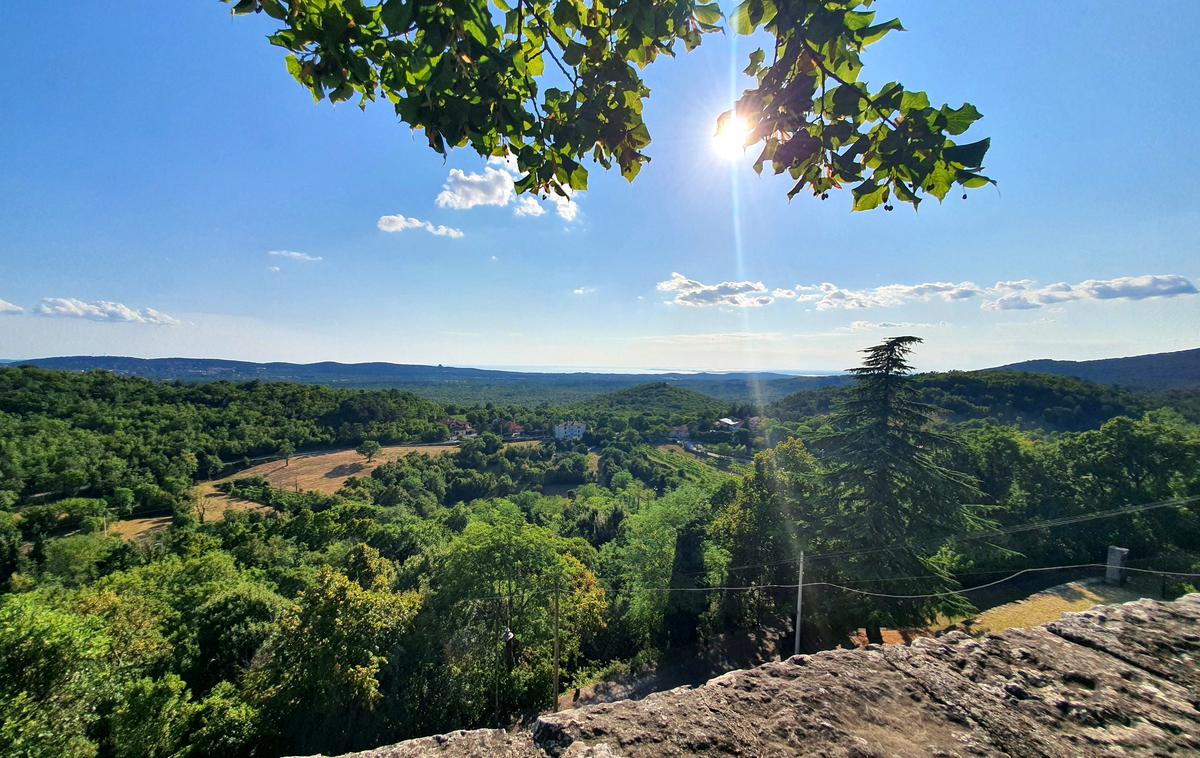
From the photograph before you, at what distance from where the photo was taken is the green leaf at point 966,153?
4.40 feet

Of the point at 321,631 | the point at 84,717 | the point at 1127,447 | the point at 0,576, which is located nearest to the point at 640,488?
the point at 1127,447

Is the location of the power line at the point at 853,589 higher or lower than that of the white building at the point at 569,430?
higher

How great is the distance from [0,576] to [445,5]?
50067mm

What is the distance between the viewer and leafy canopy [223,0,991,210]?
1.41 m

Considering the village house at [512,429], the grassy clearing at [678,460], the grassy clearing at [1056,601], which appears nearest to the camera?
the grassy clearing at [1056,601]

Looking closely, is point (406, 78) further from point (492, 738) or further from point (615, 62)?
point (492, 738)

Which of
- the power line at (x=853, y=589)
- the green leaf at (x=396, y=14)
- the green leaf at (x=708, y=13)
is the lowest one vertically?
the power line at (x=853, y=589)

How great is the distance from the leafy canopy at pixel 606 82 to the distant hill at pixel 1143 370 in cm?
8897

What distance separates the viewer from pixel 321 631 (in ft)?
38.5

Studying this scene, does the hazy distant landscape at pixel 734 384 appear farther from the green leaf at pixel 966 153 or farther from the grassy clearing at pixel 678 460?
the green leaf at pixel 966 153

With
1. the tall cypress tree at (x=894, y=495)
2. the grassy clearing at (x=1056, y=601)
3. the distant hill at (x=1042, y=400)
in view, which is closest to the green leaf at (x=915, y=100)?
the tall cypress tree at (x=894, y=495)

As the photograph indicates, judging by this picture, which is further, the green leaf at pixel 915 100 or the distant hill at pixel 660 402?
the distant hill at pixel 660 402

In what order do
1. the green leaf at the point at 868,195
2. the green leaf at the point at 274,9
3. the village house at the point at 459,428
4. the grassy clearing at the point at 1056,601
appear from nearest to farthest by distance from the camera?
1. the green leaf at the point at 274,9
2. the green leaf at the point at 868,195
3. the grassy clearing at the point at 1056,601
4. the village house at the point at 459,428

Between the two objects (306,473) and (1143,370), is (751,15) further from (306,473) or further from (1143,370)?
(1143,370)
